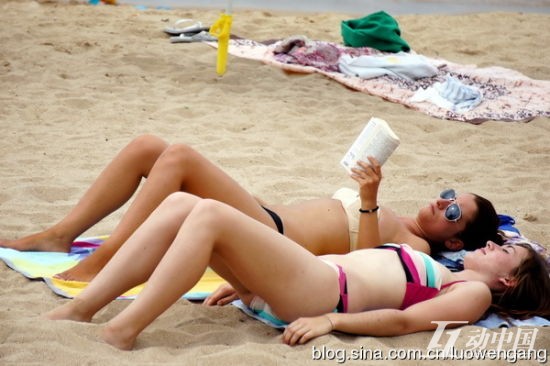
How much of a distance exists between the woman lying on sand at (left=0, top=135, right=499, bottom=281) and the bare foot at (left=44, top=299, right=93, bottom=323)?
0.48m

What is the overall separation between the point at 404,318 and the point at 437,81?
14.5 feet

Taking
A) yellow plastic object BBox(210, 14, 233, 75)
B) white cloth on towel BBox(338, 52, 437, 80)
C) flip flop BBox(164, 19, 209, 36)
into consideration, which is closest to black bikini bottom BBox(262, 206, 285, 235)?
yellow plastic object BBox(210, 14, 233, 75)

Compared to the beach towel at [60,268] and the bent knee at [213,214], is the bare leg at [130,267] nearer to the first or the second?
the bent knee at [213,214]

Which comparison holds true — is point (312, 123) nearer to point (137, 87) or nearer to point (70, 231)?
point (137, 87)

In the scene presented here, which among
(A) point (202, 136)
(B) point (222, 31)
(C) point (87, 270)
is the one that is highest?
(B) point (222, 31)

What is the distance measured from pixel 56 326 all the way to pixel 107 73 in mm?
4452

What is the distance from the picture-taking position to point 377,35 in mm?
7594

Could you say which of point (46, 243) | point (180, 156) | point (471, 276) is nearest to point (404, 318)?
point (471, 276)

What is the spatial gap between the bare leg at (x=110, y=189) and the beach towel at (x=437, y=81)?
11.2 feet

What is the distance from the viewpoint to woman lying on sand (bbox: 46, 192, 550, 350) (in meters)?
2.70

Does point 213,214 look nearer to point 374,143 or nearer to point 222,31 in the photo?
point 374,143

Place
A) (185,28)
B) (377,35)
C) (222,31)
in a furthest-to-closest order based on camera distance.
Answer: (185,28) → (377,35) → (222,31)

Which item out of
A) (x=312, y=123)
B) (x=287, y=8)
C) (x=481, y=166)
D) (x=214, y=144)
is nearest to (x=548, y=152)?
(x=481, y=166)

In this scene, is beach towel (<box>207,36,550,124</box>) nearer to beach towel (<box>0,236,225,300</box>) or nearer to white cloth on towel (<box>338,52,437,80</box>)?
white cloth on towel (<box>338,52,437,80</box>)
